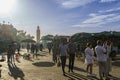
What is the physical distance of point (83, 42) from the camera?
39062 mm

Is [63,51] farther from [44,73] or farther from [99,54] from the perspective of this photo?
[99,54]

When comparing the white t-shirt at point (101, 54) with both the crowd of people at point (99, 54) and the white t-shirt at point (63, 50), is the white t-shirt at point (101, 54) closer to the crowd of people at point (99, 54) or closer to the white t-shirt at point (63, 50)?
the crowd of people at point (99, 54)

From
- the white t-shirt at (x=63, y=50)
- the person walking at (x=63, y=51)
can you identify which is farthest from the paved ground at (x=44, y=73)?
the white t-shirt at (x=63, y=50)

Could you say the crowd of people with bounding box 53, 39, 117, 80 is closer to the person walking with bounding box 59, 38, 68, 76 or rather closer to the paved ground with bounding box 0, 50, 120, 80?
the person walking with bounding box 59, 38, 68, 76

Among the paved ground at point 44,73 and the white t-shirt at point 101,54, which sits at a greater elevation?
the white t-shirt at point 101,54

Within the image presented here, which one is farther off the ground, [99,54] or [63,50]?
[63,50]

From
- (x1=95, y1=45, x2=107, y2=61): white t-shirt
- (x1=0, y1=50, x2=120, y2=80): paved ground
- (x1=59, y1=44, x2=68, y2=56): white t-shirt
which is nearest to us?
(x1=95, y1=45, x2=107, y2=61): white t-shirt

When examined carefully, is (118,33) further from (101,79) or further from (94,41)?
(101,79)

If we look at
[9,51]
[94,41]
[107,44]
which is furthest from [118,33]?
[107,44]

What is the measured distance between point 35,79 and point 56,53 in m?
9.71

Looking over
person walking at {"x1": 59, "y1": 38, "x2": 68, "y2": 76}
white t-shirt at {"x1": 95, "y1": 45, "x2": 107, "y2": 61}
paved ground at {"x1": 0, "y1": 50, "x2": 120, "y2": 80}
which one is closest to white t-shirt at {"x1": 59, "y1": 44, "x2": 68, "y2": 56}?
person walking at {"x1": 59, "y1": 38, "x2": 68, "y2": 76}

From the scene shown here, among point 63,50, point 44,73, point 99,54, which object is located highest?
point 63,50

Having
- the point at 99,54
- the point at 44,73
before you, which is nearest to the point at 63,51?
the point at 44,73

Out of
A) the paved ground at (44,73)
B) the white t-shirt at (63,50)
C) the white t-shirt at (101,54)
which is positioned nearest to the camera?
the white t-shirt at (101,54)
